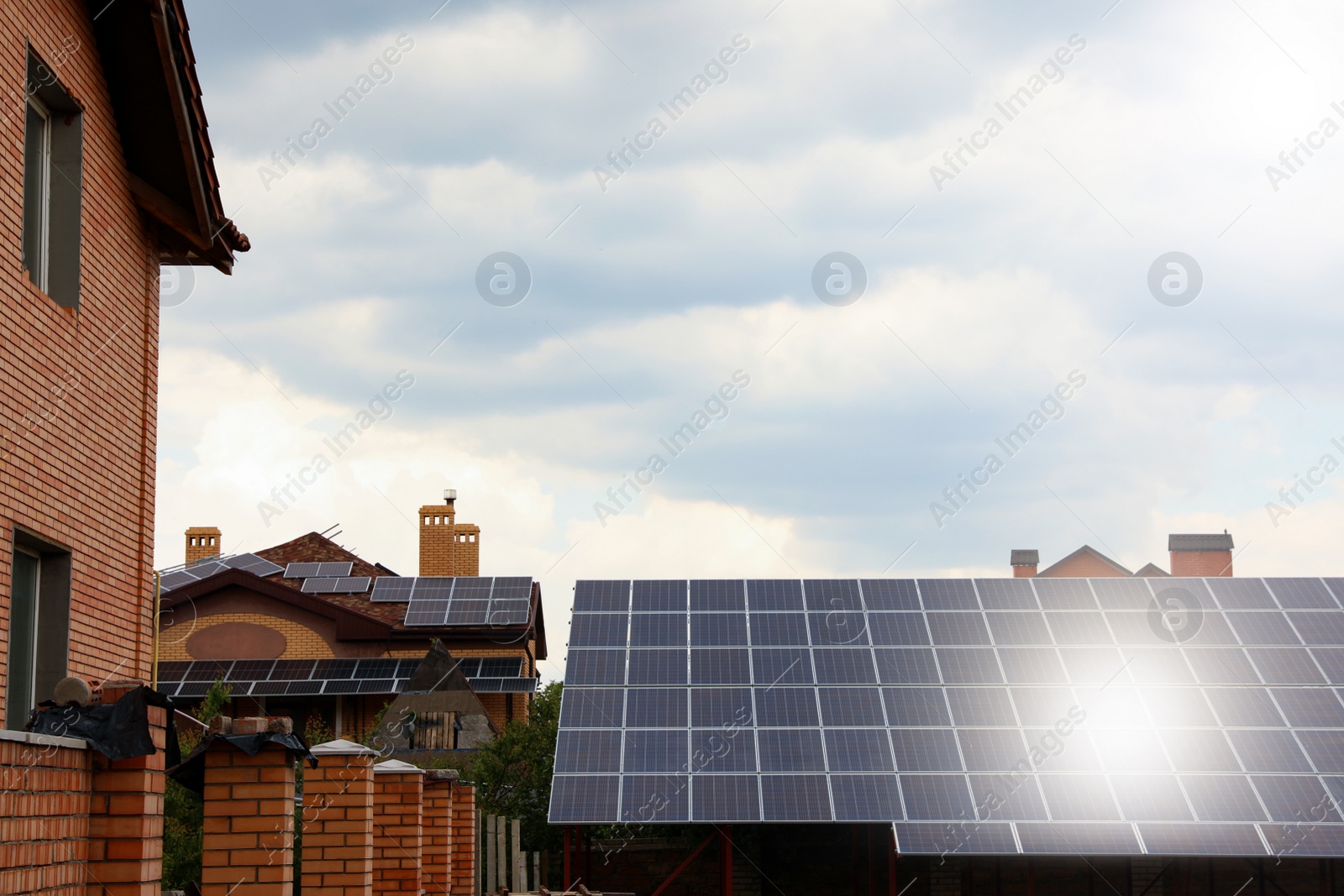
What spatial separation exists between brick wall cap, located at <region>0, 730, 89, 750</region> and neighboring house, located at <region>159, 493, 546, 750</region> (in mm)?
23126

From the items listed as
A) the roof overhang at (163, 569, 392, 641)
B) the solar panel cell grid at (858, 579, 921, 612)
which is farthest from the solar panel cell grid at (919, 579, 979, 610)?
the roof overhang at (163, 569, 392, 641)

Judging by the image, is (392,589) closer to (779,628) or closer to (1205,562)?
(779,628)

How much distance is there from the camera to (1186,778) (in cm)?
1789

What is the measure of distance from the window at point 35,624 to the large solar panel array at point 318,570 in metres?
25.2

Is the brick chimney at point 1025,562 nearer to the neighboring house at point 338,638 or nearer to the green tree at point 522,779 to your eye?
the neighboring house at point 338,638

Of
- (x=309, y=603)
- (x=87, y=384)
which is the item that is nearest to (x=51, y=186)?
(x=87, y=384)

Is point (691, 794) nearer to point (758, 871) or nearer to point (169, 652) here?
point (758, 871)

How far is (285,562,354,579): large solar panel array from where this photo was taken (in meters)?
34.8

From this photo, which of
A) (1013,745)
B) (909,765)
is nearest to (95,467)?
(909,765)

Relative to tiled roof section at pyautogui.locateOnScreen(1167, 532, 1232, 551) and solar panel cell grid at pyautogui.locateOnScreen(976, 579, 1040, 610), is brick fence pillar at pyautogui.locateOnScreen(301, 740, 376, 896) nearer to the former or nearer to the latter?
solar panel cell grid at pyautogui.locateOnScreen(976, 579, 1040, 610)

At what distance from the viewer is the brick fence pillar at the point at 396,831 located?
10031 mm

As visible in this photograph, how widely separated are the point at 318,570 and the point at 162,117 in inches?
1016

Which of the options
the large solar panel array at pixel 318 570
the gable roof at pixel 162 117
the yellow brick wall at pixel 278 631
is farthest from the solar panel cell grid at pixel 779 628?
the large solar panel array at pixel 318 570

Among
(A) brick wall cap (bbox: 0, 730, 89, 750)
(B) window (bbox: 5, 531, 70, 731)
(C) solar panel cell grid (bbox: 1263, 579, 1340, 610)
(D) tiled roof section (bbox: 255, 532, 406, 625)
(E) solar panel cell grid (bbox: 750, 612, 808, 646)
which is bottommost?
(A) brick wall cap (bbox: 0, 730, 89, 750)
